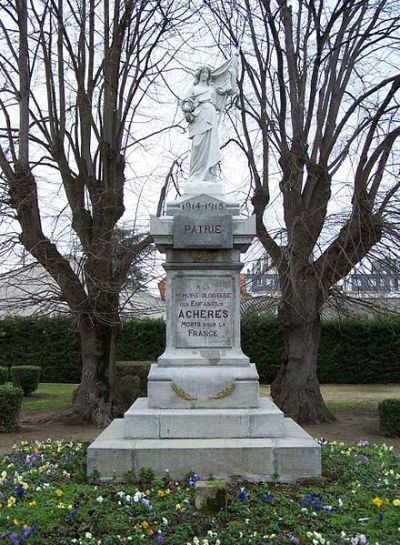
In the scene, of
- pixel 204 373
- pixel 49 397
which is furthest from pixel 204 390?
pixel 49 397

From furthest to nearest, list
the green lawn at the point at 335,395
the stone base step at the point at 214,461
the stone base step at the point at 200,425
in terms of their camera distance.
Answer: the green lawn at the point at 335,395 < the stone base step at the point at 200,425 < the stone base step at the point at 214,461

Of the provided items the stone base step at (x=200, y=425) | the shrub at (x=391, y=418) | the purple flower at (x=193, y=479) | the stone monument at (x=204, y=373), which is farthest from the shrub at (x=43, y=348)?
the purple flower at (x=193, y=479)

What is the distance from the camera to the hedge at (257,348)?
24547mm

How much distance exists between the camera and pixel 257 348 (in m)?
24.7

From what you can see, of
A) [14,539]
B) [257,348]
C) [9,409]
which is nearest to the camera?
[14,539]

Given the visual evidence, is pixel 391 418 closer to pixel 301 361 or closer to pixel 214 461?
pixel 301 361

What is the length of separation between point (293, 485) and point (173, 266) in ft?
9.10

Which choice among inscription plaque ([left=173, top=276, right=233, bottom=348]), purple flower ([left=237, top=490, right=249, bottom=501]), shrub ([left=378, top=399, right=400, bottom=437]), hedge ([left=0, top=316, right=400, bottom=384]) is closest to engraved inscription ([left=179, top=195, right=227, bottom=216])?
inscription plaque ([left=173, top=276, right=233, bottom=348])

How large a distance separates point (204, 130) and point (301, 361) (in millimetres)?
7474

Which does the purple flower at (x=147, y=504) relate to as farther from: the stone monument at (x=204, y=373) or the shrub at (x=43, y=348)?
the shrub at (x=43, y=348)

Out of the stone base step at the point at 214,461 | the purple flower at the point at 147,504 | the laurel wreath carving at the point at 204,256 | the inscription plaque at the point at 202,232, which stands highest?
the inscription plaque at the point at 202,232

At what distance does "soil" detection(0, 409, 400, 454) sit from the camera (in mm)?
11969

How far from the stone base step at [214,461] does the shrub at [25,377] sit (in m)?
14.8

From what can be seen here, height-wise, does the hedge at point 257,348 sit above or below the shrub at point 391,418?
above
